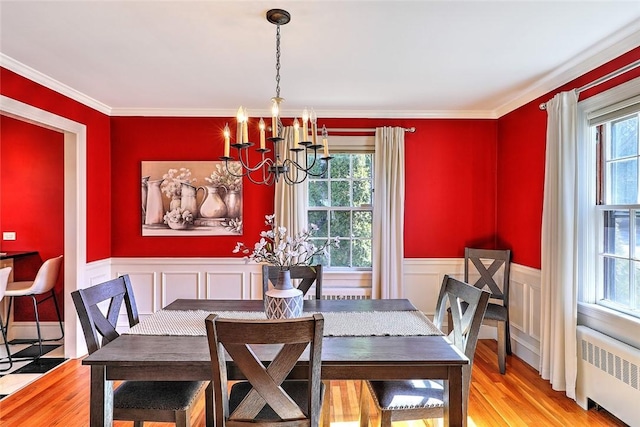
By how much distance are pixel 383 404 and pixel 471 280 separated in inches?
103

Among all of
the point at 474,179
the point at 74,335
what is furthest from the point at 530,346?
the point at 74,335

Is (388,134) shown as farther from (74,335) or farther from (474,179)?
(74,335)

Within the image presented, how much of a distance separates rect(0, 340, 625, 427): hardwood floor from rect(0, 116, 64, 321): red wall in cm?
151

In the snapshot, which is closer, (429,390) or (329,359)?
(329,359)

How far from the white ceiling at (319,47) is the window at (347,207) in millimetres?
798

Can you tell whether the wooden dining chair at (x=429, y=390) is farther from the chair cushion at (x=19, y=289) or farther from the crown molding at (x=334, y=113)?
the chair cushion at (x=19, y=289)

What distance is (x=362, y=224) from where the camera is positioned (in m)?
4.27

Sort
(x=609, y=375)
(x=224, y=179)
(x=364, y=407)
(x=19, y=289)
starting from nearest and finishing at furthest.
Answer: (x=364, y=407) → (x=609, y=375) → (x=19, y=289) → (x=224, y=179)

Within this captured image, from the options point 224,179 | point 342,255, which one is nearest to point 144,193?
point 224,179

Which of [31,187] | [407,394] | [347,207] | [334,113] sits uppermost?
[334,113]

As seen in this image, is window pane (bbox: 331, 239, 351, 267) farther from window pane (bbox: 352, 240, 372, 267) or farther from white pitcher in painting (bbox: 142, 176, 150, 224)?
white pitcher in painting (bbox: 142, 176, 150, 224)

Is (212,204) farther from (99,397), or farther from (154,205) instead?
(99,397)

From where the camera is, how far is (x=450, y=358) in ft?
5.47

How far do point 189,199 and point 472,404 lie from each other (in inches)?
130
